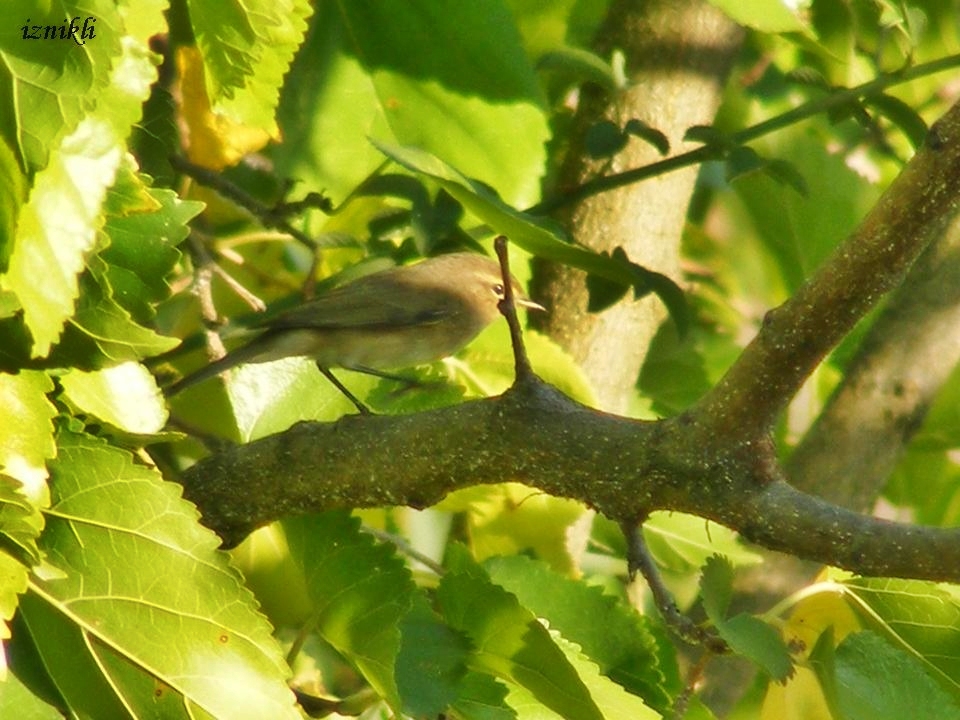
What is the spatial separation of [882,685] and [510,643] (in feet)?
1.24

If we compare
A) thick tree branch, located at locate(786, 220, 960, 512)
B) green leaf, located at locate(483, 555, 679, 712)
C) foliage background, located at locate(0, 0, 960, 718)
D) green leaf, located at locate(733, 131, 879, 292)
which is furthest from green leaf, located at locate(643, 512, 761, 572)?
green leaf, located at locate(733, 131, 879, 292)

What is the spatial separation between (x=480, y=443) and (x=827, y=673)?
43 centimetres

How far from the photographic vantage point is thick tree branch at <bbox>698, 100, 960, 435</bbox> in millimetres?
1077

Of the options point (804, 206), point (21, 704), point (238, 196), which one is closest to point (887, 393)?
point (804, 206)

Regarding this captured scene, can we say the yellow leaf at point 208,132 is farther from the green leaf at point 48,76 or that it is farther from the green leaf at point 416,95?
the green leaf at point 48,76

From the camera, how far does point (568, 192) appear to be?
2002 millimetres

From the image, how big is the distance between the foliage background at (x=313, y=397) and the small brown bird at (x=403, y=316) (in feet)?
0.69

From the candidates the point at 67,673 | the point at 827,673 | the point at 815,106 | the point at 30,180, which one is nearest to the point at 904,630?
the point at 827,673

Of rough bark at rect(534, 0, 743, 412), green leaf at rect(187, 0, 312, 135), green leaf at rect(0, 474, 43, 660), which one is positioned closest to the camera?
green leaf at rect(0, 474, 43, 660)

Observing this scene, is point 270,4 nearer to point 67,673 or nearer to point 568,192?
point 67,673

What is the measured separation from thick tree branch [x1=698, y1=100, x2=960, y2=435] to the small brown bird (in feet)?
4.51

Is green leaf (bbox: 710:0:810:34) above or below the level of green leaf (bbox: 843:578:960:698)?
above

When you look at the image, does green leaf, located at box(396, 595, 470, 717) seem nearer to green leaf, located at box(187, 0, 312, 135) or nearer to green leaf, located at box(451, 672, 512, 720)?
green leaf, located at box(451, 672, 512, 720)

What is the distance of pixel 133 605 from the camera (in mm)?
1217
